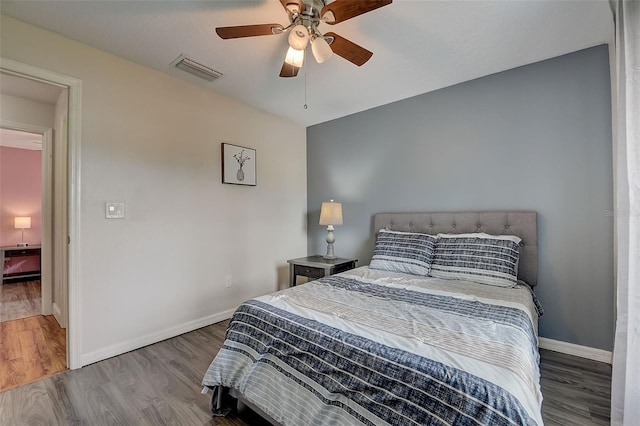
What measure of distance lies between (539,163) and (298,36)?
2155 mm

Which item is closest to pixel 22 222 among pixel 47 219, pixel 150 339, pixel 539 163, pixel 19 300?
pixel 19 300

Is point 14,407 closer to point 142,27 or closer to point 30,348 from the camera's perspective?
point 30,348

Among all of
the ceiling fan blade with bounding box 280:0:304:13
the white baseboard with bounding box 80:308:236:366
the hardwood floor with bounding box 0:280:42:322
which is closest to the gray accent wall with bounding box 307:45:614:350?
the ceiling fan blade with bounding box 280:0:304:13

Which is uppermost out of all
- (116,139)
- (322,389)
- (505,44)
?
(505,44)

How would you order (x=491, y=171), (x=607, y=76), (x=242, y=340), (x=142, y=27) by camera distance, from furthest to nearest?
(x=491, y=171) < (x=607, y=76) < (x=142, y=27) < (x=242, y=340)

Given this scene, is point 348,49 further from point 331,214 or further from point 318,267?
point 318,267

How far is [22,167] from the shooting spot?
16.3 feet

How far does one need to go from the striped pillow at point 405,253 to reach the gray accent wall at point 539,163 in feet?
1.61

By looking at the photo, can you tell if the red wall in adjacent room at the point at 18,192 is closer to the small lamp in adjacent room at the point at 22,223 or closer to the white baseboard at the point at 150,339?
the small lamp in adjacent room at the point at 22,223

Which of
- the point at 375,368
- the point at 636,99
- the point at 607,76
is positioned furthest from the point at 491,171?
the point at 375,368

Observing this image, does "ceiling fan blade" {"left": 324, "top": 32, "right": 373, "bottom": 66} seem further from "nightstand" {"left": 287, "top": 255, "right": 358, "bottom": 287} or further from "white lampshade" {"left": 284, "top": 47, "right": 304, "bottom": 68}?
"nightstand" {"left": 287, "top": 255, "right": 358, "bottom": 287}

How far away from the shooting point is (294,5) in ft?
4.93

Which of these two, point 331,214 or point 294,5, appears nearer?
point 294,5

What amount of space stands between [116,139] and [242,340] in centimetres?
194
